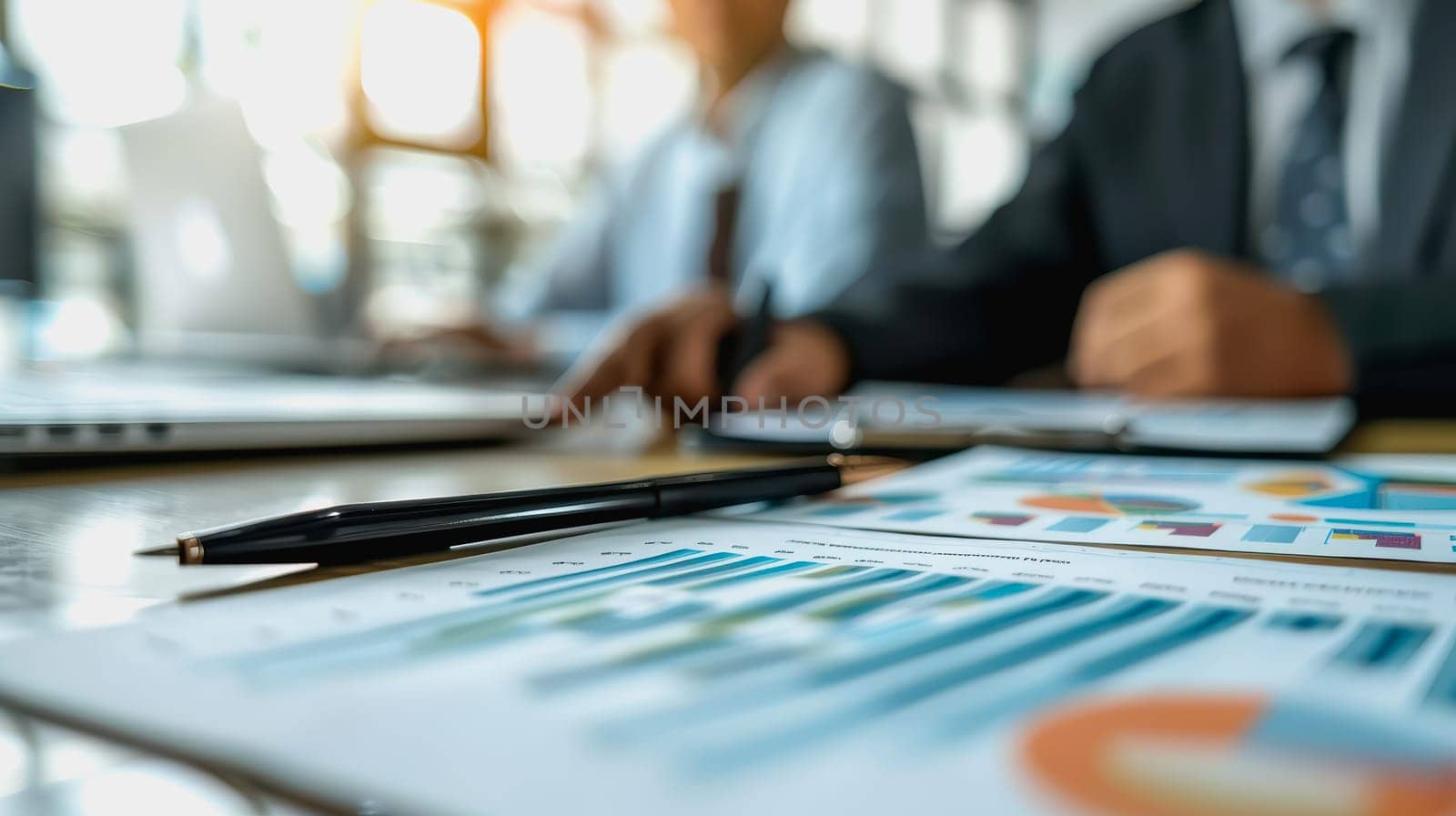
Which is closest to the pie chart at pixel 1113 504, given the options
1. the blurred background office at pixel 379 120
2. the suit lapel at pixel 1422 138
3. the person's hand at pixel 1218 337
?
the person's hand at pixel 1218 337

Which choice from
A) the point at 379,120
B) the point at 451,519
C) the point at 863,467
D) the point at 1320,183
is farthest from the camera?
the point at 379,120

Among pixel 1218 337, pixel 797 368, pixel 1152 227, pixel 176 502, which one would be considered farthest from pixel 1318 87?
pixel 176 502

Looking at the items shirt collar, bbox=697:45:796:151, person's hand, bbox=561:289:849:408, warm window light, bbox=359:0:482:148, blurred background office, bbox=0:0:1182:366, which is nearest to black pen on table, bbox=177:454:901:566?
person's hand, bbox=561:289:849:408

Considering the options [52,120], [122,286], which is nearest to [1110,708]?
[52,120]

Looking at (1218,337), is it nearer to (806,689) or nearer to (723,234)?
(806,689)

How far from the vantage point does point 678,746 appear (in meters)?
0.09

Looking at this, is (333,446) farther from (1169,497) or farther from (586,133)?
(586,133)

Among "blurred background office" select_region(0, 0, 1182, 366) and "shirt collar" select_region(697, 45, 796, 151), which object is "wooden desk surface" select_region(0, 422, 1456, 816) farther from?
"shirt collar" select_region(697, 45, 796, 151)

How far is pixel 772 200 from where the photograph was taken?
154cm

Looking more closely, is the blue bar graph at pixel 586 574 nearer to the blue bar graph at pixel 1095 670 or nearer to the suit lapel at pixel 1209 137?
the blue bar graph at pixel 1095 670

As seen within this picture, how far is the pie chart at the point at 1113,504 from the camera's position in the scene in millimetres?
256

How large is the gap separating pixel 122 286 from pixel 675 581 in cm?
218

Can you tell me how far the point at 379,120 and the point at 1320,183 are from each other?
106 inches

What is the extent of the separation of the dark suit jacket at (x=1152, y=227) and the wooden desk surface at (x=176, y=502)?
0.09 m
